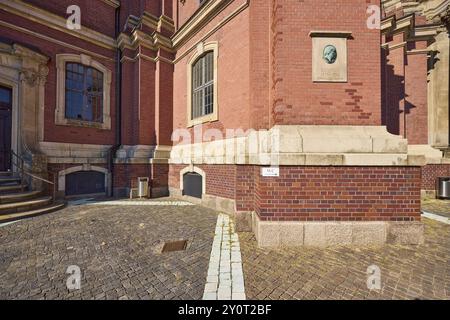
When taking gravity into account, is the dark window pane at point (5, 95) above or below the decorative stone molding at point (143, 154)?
above

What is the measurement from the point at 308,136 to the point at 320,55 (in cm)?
203

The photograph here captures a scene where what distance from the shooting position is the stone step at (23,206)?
21.0 feet

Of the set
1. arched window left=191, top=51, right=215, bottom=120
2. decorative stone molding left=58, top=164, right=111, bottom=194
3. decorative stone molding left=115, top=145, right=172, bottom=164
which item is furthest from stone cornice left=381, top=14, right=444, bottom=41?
decorative stone molding left=58, top=164, right=111, bottom=194

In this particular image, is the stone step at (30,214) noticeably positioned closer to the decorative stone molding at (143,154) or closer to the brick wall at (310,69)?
the decorative stone molding at (143,154)

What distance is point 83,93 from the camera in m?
10.3

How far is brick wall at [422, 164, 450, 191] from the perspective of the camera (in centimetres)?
1019

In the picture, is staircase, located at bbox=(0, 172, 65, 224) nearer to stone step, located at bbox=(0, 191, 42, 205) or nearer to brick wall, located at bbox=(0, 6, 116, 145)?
stone step, located at bbox=(0, 191, 42, 205)

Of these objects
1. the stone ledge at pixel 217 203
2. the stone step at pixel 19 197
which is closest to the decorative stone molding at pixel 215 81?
the stone ledge at pixel 217 203

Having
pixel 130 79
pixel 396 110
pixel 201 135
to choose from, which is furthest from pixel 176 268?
pixel 396 110

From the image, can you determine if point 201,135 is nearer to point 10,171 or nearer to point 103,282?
point 103,282

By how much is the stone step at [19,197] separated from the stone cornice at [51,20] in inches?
298

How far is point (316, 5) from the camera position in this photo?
192 inches

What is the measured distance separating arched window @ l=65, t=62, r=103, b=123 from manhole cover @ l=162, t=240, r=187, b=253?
29.7 ft

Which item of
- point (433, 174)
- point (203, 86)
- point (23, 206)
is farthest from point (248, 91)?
point (433, 174)
